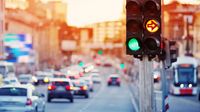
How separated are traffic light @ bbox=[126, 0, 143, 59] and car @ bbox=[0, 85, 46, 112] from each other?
43.6 ft

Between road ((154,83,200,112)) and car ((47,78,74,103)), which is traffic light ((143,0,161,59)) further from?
car ((47,78,74,103))

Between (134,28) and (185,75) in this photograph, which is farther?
(185,75)

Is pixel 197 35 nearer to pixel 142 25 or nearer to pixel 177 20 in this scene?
pixel 177 20

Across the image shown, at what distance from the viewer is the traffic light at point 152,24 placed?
13992 millimetres

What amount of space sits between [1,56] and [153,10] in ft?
269

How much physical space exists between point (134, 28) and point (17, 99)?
44.6ft

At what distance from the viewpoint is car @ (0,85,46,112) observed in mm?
26828

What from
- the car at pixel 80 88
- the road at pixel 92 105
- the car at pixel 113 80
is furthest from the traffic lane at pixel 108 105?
the car at pixel 113 80

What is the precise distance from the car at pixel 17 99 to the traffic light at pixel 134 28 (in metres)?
13.3

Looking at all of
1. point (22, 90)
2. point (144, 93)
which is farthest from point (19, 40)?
point (144, 93)

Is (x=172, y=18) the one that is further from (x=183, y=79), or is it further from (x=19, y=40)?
(x=183, y=79)

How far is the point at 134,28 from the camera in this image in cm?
1407

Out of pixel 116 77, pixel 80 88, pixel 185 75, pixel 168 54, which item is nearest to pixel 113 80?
pixel 116 77

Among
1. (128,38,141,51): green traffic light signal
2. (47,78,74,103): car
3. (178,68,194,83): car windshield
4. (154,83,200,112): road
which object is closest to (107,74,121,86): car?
(178,68,194,83): car windshield
